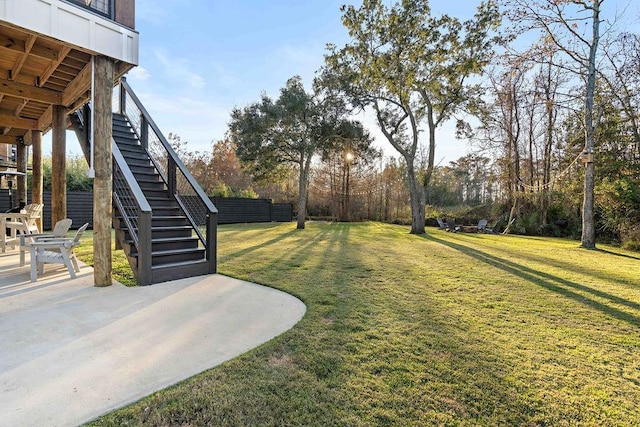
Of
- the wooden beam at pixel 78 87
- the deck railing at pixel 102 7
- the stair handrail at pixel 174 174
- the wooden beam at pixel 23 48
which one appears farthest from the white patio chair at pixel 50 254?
the deck railing at pixel 102 7

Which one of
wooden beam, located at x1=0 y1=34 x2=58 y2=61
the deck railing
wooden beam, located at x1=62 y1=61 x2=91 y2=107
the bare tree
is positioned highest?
the bare tree

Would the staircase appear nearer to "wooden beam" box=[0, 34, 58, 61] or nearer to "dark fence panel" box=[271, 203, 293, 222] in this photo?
"wooden beam" box=[0, 34, 58, 61]

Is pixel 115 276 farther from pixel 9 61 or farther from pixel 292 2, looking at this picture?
pixel 292 2

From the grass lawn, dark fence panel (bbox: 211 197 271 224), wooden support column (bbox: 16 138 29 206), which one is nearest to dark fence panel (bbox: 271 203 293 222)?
dark fence panel (bbox: 211 197 271 224)

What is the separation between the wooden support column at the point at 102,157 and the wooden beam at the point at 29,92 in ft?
8.03

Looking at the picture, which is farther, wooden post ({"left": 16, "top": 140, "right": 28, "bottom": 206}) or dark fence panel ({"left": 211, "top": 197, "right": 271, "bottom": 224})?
dark fence panel ({"left": 211, "top": 197, "right": 271, "bottom": 224})

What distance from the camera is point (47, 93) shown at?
4879 millimetres

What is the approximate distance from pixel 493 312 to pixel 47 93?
723 cm

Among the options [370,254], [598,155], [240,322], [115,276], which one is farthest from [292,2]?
[598,155]

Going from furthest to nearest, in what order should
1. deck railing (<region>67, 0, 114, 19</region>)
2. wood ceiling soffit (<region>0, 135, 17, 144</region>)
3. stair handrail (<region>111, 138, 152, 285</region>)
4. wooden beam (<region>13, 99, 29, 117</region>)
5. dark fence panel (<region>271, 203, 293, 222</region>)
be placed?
dark fence panel (<region>271, 203, 293, 222</region>)
wood ceiling soffit (<region>0, 135, 17, 144</region>)
wooden beam (<region>13, 99, 29, 117</region>)
stair handrail (<region>111, 138, 152, 285</region>)
deck railing (<region>67, 0, 114, 19</region>)

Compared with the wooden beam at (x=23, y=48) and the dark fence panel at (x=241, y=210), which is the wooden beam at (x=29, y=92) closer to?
the wooden beam at (x=23, y=48)

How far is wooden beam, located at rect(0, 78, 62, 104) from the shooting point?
4.42m

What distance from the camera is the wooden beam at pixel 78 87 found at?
13.2ft

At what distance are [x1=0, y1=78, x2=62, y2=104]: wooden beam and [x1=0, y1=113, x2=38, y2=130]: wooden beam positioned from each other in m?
2.18
